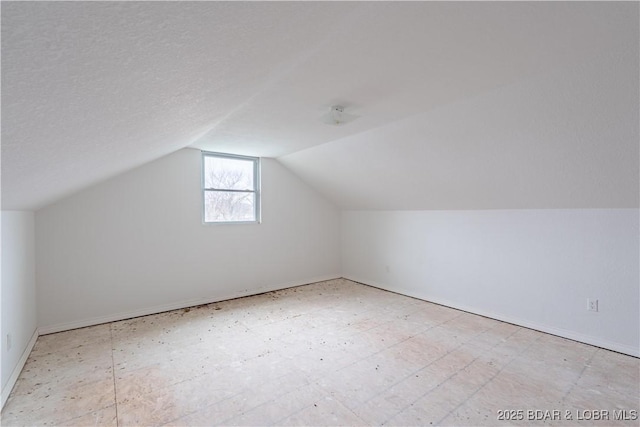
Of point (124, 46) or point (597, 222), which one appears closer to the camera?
point (124, 46)

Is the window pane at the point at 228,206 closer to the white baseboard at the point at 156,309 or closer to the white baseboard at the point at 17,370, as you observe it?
the white baseboard at the point at 156,309

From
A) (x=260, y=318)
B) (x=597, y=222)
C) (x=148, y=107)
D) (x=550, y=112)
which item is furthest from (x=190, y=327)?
(x=597, y=222)

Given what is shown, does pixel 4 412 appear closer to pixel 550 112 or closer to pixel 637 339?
pixel 550 112

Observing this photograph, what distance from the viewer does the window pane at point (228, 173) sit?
4387mm

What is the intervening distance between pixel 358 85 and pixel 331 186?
2984mm

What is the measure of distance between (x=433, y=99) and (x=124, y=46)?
210 centimetres

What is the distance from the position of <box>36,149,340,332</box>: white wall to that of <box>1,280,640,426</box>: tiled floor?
0.36 metres

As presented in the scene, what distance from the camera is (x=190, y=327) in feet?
11.1

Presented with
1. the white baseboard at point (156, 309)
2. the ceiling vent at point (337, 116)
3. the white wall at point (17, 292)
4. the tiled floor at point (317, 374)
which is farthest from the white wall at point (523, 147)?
the white wall at point (17, 292)

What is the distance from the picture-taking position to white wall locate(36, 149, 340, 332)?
3.30 metres

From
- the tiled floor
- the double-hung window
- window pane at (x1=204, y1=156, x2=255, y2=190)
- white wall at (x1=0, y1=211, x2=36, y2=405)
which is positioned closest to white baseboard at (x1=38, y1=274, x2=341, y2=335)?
the tiled floor

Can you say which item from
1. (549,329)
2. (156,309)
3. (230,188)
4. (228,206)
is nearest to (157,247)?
(156,309)

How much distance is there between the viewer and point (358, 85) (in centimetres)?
206

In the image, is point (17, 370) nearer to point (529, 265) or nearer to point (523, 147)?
point (523, 147)
